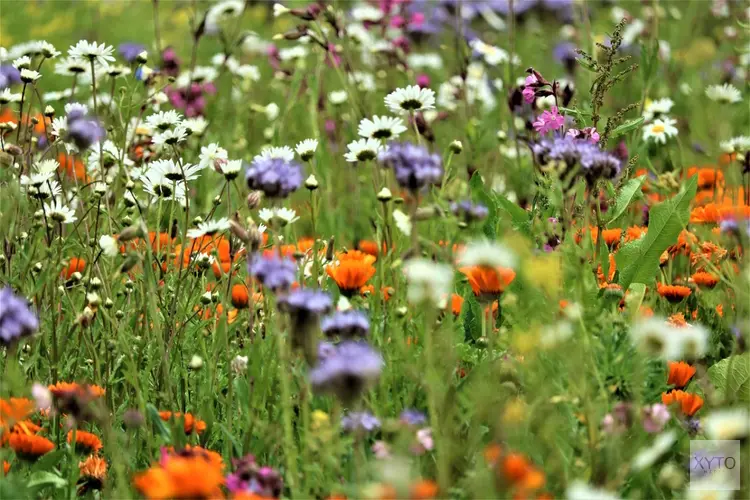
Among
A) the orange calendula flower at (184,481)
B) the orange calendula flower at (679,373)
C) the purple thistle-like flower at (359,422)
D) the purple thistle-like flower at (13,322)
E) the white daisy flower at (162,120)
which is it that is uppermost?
the white daisy flower at (162,120)

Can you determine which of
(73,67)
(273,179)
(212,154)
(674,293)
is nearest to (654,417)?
(273,179)

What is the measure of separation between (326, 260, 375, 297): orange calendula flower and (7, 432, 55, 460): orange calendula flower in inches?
23.2

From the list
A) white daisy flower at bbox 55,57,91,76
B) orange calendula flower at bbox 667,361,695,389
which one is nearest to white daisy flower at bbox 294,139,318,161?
white daisy flower at bbox 55,57,91,76

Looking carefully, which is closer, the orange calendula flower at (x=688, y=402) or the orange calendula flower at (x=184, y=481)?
the orange calendula flower at (x=184, y=481)

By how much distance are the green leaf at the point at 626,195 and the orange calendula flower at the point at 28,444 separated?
131 centimetres

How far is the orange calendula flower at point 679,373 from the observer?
1.73 m

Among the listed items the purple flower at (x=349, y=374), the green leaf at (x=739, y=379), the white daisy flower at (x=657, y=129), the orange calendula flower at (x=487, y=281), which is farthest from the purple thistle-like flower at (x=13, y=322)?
the white daisy flower at (x=657, y=129)

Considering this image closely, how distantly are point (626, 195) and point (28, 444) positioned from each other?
1.42m

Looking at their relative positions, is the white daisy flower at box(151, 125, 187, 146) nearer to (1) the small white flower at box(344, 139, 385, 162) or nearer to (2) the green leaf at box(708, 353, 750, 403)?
(1) the small white flower at box(344, 139, 385, 162)

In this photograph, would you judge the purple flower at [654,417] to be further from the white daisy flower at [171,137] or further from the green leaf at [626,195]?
the white daisy flower at [171,137]

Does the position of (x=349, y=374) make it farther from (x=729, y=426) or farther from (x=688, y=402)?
(x=688, y=402)

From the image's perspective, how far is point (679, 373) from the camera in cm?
174

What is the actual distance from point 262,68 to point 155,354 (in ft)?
10.9

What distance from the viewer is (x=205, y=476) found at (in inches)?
41.8
